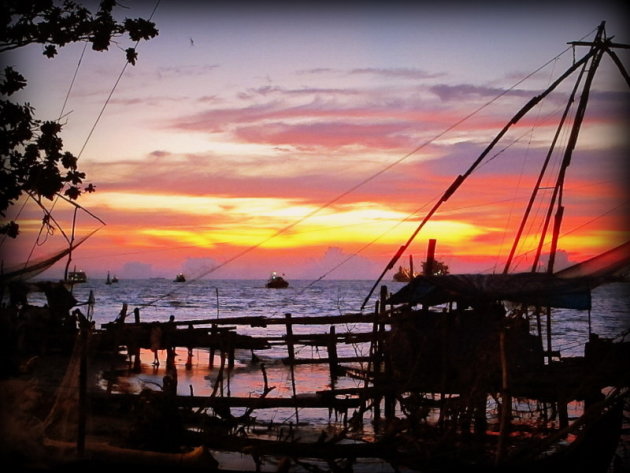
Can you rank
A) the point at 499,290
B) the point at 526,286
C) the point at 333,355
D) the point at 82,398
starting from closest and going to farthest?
the point at 82,398 → the point at 526,286 → the point at 499,290 → the point at 333,355

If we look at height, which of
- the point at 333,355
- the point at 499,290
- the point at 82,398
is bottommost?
the point at 333,355

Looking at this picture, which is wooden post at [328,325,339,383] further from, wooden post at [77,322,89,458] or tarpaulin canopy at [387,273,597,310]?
wooden post at [77,322,89,458]

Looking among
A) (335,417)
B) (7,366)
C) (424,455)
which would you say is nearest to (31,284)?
(7,366)

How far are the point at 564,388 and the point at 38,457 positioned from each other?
336 inches

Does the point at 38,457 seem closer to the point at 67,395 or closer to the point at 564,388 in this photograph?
the point at 67,395

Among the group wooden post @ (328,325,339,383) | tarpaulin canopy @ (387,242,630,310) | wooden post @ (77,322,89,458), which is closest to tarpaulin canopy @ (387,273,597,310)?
tarpaulin canopy @ (387,242,630,310)

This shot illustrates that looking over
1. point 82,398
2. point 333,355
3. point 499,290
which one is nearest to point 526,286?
point 499,290

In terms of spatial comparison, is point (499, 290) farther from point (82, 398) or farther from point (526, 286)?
point (82, 398)

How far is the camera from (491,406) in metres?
18.0

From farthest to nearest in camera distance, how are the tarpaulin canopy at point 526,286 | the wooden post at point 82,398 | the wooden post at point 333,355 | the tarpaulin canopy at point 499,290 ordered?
the wooden post at point 333,355
the tarpaulin canopy at point 499,290
the tarpaulin canopy at point 526,286
the wooden post at point 82,398

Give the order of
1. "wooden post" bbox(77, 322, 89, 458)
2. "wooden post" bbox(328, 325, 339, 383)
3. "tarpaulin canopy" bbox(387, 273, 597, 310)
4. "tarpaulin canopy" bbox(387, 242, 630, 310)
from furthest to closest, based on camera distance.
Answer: "wooden post" bbox(328, 325, 339, 383) < "tarpaulin canopy" bbox(387, 273, 597, 310) < "tarpaulin canopy" bbox(387, 242, 630, 310) < "wooden post" bbox(77, 322, 89, 458)

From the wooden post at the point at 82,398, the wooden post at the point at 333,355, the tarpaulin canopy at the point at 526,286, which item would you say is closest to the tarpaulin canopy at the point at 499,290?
the tarpaulin canopy at the point at 526,286

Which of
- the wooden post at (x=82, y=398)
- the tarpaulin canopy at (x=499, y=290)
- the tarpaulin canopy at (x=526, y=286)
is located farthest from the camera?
the tarpaulin canopy at (x=499, y=290)

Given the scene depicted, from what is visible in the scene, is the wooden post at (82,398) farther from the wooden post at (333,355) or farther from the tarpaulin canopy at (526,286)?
the wooden post at (333,355)
